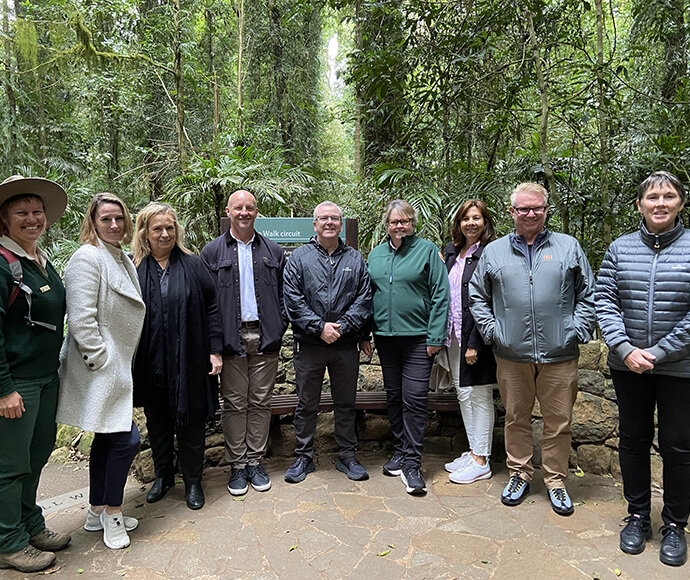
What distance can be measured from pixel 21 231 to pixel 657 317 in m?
3.22

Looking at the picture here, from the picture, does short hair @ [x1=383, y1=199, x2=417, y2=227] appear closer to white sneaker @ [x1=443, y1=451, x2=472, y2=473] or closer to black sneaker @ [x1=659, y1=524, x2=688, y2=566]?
white sneaker @ [x1=443, y1=451, x2=472, y2=473]

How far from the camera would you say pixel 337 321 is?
326 cm

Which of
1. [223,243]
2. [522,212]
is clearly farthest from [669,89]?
[223,243]

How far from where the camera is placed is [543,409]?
2.98m

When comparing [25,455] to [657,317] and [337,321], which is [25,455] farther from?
[657,317]

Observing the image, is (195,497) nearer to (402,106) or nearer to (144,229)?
(144,229)

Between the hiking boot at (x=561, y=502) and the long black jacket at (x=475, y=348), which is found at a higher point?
the long black jacket at (x=475, y=348)

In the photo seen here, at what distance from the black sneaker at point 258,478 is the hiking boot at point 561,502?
6.08 ft

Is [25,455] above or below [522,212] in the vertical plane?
below

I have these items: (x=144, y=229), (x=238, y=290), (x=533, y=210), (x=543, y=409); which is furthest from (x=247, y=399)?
(x=533, y=210)

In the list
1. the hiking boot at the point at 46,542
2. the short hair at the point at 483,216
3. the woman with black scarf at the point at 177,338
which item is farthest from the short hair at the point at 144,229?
the short hair at the point at 483,216

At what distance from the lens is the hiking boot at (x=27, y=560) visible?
232cm

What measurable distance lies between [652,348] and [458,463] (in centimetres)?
171

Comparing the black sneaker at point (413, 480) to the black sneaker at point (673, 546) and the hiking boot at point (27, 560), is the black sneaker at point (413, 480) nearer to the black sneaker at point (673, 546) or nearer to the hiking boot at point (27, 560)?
the black sneaker at point (673, 546)
